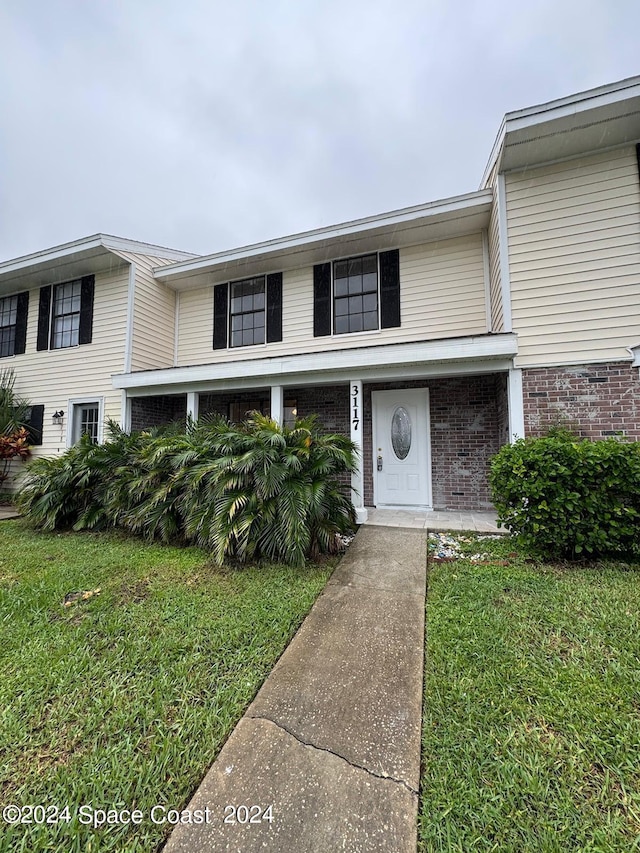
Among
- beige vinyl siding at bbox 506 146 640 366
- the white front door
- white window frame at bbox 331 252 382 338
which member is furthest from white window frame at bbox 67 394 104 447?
beige vinyl siding at bbox 506 146 640 366

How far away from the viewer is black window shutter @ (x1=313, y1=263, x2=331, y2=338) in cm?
740

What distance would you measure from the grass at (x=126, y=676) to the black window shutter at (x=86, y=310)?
612 centimetres

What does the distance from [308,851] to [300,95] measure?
1841cm

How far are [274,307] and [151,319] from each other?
120 inches

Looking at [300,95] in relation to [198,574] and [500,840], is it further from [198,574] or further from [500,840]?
[500,840]

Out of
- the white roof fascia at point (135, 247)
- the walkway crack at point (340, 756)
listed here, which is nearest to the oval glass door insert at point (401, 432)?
the walkway crack at point (340, 756)

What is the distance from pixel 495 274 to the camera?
5969 millimetres

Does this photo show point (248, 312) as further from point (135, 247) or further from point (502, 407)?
point (502, 407)

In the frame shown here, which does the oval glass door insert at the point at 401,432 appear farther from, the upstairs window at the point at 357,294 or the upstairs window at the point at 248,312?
the upstairs window at the point at 248,312

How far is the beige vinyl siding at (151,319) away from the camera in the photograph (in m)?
8.16

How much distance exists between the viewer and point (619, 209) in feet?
16.3

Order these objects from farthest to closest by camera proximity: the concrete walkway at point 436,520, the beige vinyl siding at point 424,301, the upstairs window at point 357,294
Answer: the upstairs window at point 357,294 → the beige vinyl siding at point 424,301 → the concrete walkway at point 436,520

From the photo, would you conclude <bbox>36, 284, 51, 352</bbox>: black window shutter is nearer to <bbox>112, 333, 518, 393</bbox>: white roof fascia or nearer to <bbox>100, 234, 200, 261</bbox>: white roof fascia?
<bbox>100, 234, 200, 261</bbox>: white roof fascia

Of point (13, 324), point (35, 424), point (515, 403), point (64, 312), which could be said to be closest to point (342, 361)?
point (515, 403)
